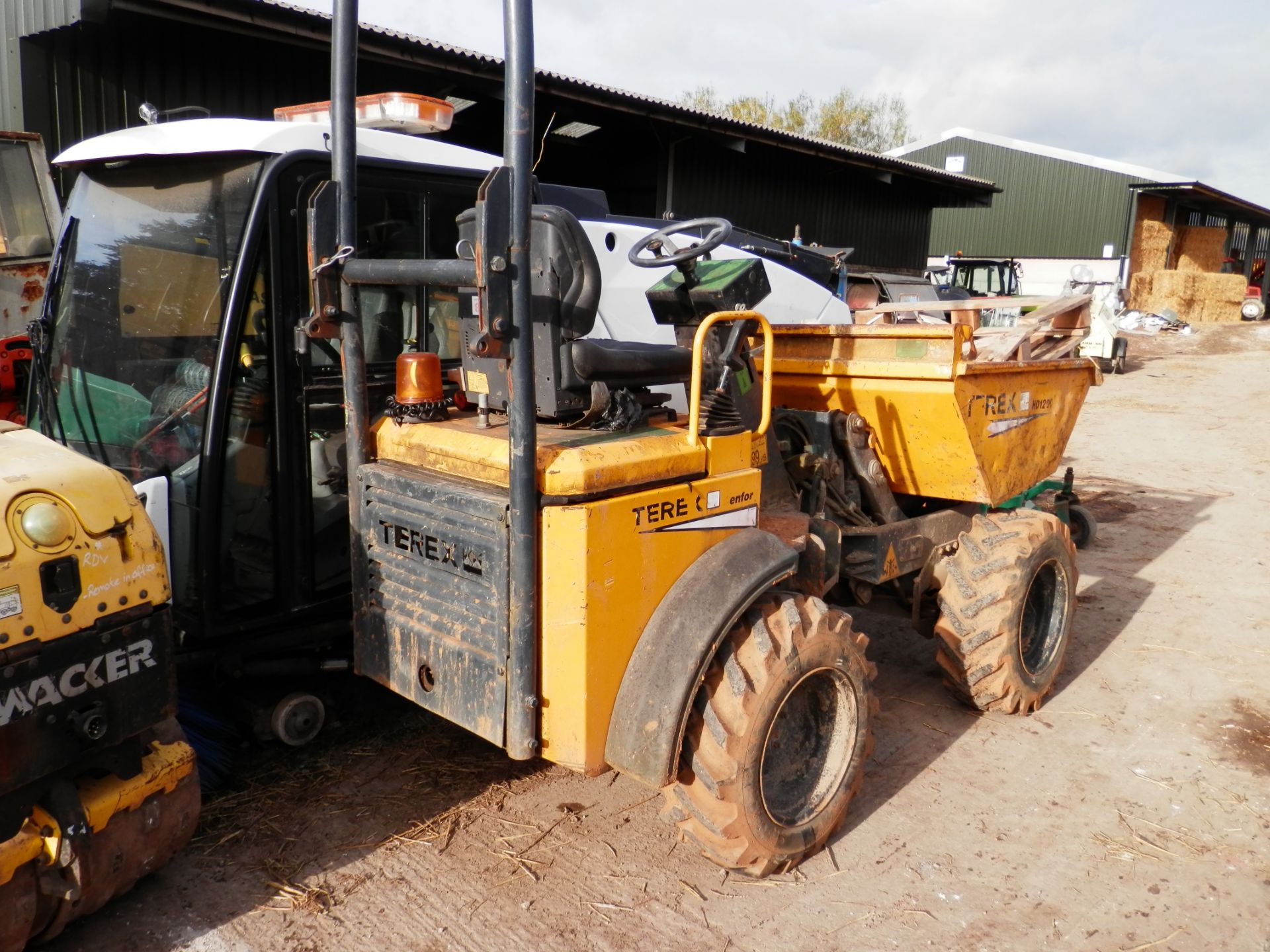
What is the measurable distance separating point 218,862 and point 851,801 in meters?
2.19

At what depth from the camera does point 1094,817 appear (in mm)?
3670

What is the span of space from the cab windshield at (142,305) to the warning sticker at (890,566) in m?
2.77

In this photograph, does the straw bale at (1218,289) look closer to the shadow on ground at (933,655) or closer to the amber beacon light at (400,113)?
the shadow on ground at (933,655)

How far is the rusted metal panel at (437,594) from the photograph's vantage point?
113 inches

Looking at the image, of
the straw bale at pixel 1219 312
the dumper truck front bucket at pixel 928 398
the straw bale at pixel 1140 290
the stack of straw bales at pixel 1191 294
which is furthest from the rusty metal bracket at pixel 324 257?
the straw bale at pixel 1219 312

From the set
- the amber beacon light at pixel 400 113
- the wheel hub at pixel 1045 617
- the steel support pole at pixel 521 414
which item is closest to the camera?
the steel support pole at pixel 521 414

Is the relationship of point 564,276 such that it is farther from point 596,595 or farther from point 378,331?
point 378,331

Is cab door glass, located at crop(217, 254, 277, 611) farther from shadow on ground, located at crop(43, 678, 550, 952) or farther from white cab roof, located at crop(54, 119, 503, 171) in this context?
shadow on ground, located at crop(43, 678, 550, 952)

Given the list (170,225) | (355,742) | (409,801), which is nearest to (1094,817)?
(409,801)

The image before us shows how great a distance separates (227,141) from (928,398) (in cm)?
290

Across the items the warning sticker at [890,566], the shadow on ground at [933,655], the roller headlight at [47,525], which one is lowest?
the shadow on ground at [933,655]

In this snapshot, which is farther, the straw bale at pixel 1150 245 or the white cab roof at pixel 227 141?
the straw bale at pixel 1150 245

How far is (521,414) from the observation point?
2.59 meters

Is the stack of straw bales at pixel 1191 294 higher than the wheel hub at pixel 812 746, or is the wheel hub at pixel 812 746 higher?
the stack of straw bales at pixel 1191 294
